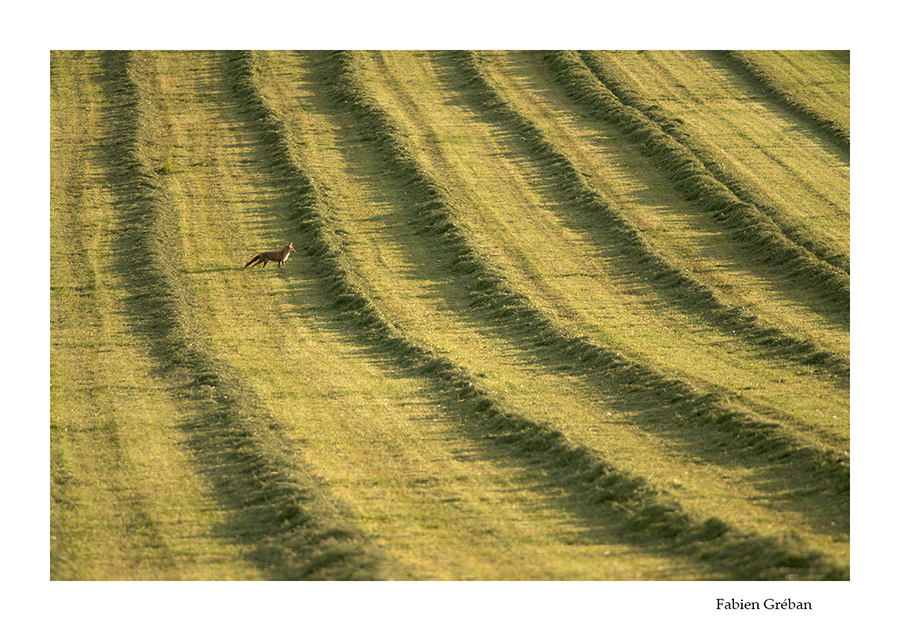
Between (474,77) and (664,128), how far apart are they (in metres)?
8.44

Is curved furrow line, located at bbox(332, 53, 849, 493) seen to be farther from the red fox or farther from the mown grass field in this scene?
the red fox

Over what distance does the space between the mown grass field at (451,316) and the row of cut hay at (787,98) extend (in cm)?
14

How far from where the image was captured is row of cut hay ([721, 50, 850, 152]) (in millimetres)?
30203

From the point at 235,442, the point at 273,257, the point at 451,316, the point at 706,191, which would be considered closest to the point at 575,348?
the point at 451,316

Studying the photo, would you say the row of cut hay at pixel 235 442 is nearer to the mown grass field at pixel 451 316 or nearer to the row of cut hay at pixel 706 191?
the mown grass field at pixel 451 316

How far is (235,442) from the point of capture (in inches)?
543

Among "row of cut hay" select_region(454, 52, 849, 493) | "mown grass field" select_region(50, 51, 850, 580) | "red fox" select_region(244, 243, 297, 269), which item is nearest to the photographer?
"mown grass field" select_region(50, 51, 850, 580)

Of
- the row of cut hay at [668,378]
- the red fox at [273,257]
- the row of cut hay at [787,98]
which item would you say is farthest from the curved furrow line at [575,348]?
the row of cut hay at [787,98]

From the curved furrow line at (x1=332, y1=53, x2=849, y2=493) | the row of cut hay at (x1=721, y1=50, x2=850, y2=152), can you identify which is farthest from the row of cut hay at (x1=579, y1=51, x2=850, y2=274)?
the curved furrow line at (x1=332, y1=53, x2=849, y2=493)

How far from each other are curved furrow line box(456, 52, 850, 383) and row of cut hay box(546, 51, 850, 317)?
2.15 metres

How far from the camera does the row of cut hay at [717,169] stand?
71.6 ft

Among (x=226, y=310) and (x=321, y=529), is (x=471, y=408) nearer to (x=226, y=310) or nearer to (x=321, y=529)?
(x=321, y=529)

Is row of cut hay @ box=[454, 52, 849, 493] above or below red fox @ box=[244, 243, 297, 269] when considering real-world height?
above

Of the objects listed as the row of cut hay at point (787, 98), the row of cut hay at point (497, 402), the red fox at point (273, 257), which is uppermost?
the row of cut hay at point (787, 98)
